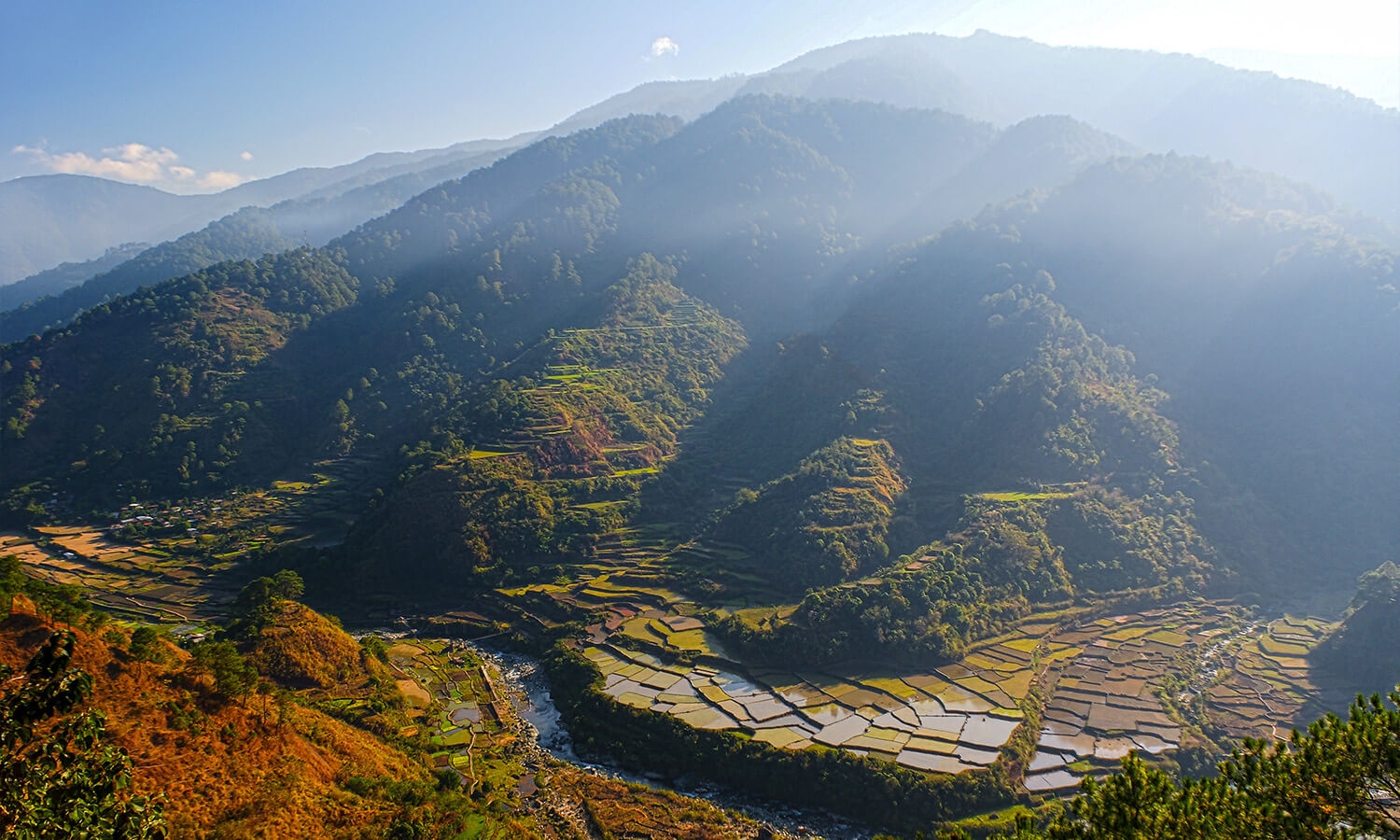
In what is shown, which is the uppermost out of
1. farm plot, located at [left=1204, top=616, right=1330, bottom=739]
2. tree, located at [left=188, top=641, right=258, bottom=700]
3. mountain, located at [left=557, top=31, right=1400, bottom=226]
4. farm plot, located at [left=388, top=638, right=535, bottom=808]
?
mountain, located at [left=557, top=31, right=1400, bottom=226]

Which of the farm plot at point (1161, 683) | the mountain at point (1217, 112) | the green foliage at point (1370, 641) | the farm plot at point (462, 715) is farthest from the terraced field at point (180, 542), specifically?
the mountain at point (1217, 112)

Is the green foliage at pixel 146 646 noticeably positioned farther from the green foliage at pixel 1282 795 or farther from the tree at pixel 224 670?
the green foliage at pixel 1282 795

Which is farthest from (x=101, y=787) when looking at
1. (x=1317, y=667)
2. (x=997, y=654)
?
(x=1317, y=667)

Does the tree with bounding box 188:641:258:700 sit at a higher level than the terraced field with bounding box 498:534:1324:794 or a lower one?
higher

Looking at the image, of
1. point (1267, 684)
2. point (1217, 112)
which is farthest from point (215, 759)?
point (1217, 112)

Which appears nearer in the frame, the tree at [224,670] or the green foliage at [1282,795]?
the green foliage at [1282,795]

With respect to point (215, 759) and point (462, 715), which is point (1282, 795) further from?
point (462, 715)

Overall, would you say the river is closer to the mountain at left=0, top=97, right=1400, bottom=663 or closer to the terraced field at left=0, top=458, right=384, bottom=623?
the mountain at left=0, top=97, right=1400, bottom=663

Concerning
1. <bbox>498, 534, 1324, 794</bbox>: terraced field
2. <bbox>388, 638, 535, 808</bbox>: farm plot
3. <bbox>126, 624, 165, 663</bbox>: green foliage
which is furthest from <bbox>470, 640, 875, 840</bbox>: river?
<bbox>126, 624, 165, 663</bbox>: green foliage
